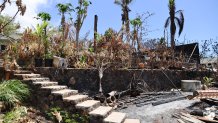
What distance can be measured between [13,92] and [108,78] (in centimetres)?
448

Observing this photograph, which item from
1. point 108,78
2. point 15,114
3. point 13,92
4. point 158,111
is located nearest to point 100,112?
point 15,114

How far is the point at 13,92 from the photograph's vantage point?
7.73 metres

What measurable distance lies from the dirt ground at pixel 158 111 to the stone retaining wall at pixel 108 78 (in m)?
1.80

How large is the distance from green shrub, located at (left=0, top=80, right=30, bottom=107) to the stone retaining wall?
5.79 ft

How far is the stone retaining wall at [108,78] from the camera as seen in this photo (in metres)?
10.4

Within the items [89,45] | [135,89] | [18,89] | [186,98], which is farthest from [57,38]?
[186,98]

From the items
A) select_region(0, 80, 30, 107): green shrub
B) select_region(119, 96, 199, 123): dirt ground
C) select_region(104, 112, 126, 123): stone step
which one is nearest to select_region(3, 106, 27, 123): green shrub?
select_region(0, 80, 30, 107): green shrub

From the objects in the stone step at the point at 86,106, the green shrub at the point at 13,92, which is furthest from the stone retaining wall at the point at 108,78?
the stone step at the point at 86,106

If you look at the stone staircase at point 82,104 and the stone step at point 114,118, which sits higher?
the stone staircase at point 82,104

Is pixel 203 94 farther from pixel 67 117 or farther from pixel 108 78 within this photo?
pixel 67 117

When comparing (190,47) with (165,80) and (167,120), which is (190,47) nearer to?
(165,80)

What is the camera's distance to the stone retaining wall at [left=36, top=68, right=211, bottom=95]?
10367mm

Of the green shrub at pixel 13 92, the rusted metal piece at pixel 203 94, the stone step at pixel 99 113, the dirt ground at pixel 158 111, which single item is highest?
the green shrub at pixel 13 92

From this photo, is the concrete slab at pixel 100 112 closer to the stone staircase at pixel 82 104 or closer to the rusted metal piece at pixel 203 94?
the stone staircase at pixel 82 104
